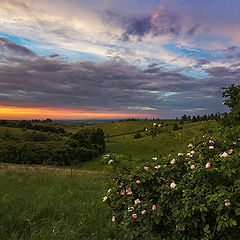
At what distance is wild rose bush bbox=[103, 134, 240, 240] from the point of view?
2.52 m

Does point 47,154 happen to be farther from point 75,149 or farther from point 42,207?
point 42,207

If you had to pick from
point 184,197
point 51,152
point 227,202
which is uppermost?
point 227,202

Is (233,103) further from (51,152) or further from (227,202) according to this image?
(51,152)

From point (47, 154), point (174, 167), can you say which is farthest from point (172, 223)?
point (47, 154)

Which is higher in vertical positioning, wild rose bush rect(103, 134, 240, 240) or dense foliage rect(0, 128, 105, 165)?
wild rose bush rect(103, 134, 240, 240)

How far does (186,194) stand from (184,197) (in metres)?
0.21

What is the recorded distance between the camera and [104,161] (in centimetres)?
420

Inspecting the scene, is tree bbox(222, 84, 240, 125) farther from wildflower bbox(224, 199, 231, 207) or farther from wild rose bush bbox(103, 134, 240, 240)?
wildflower bbox(224, 199, 231, 207)

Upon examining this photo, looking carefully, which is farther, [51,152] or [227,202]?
[51,152]

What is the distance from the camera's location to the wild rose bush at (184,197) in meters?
2.52

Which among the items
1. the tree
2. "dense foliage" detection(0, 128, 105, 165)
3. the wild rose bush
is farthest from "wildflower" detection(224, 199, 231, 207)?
"dense foliage" detection(0, 128, 105, 165)

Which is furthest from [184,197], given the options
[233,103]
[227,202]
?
[233,103]

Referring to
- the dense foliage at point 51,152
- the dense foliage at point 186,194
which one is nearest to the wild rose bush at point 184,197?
the dense foliage at point 186,194

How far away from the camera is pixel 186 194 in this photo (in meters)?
2.91
